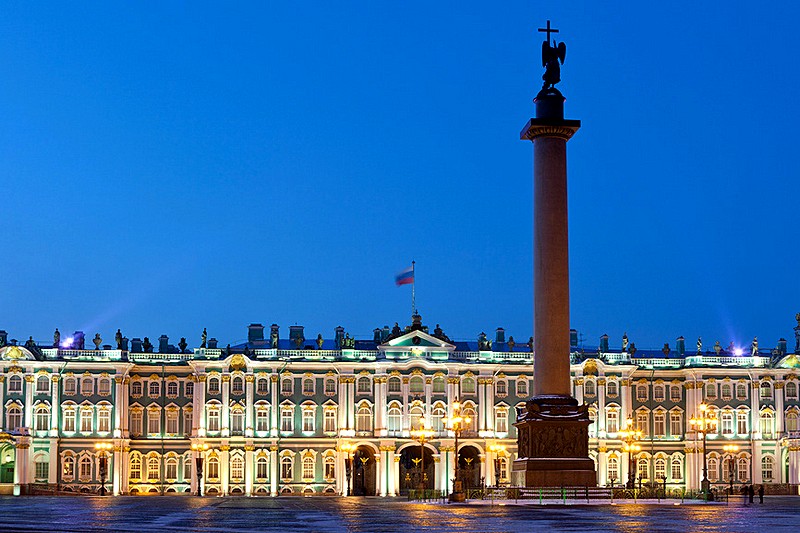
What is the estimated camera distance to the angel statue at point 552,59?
58375 mm

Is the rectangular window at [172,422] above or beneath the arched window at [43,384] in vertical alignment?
beneath

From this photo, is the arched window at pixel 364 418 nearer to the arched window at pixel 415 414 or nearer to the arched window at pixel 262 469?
the arched window at pixel 415 414

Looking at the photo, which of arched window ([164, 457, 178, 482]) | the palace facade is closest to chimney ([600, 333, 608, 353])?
the palace facade

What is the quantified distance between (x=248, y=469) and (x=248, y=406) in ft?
15.2

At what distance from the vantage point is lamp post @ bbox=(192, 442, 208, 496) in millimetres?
93425

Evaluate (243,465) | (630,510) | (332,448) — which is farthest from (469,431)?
(630,510)

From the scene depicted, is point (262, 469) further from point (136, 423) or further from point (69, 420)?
point (69, 420)

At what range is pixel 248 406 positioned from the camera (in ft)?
324

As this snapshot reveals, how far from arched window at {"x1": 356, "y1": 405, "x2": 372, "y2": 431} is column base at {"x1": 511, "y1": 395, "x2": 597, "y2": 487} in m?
44.0

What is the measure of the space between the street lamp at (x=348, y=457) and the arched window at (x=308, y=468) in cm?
243

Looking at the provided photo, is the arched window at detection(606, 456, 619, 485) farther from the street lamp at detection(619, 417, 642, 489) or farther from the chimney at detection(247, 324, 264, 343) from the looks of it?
the chimney at detection(247, 324, 264, 343)

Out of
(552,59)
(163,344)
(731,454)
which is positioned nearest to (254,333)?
(163,344)

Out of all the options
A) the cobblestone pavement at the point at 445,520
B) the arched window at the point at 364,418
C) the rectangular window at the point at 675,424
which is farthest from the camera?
the rectangular window at the point at 675,424

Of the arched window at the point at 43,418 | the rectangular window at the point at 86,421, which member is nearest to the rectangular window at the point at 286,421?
the rectangular window at the point at 86,421
